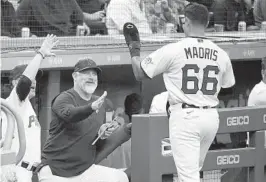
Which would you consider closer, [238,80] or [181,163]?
[181,163]

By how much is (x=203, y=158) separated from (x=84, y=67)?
1244 millimetres

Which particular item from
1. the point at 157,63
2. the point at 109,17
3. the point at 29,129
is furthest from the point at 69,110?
the point at 109,17

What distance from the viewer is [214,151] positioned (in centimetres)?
724

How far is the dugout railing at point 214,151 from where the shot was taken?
6.96 m

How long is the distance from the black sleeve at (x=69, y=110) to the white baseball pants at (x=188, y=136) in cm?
67

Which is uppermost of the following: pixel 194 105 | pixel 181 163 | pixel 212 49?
pixel 212 49

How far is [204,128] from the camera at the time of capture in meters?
6.55

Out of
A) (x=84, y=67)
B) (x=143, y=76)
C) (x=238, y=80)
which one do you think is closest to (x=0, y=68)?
(x=84, y=67)

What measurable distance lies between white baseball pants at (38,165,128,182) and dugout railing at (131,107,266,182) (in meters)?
0.13

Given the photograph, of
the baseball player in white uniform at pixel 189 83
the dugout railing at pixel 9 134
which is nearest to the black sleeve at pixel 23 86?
the baseball player in white uniform at pixel 189 83

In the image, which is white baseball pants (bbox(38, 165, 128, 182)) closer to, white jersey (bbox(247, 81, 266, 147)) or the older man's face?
the older man's face

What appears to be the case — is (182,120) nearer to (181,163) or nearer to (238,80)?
(181,163)

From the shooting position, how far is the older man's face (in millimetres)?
6984

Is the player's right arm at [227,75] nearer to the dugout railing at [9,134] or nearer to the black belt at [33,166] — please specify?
the black belt at [33,166]
